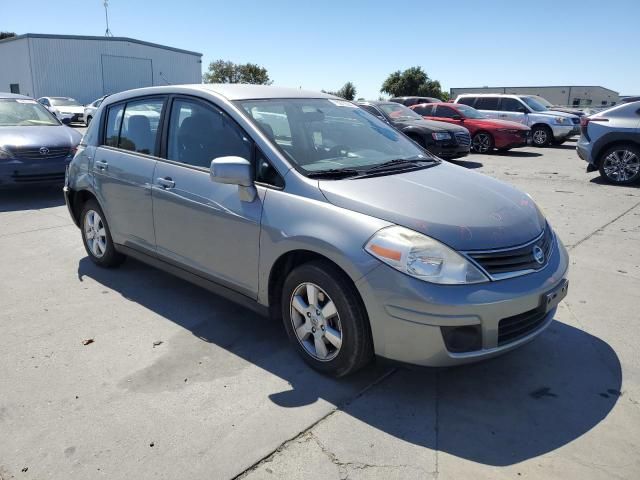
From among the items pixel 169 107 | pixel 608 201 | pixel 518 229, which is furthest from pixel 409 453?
pixel 608 201

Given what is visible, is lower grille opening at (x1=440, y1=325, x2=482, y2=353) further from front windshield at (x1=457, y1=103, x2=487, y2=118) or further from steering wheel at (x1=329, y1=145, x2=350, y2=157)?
front windshield at (x1=457, y1=103, x2=487, y2=118)

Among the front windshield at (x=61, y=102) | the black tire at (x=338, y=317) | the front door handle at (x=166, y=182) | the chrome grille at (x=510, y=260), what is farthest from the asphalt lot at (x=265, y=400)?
the front windshield at (x=61, y=102)

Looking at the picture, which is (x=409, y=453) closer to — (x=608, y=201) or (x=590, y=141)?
(x=608, y=201)

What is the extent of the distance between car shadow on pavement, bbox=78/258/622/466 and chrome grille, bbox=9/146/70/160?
17.9ft

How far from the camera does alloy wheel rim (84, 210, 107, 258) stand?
5.02 metres

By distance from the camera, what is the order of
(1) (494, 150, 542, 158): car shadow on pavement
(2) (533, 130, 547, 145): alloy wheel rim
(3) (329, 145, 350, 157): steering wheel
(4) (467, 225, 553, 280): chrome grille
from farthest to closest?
(2) (533, 130, 547, 145): alloy wheel rim, (1) (494, 150, 542, 158): car shadow on pavement, (3) (329, 145, 350, 157): steering wheel, (4) (467, 225, 553, 280): chrome grille

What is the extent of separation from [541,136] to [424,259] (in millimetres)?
17008

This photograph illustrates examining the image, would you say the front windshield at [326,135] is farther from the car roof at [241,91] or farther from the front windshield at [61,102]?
the front windshield at [61,102]

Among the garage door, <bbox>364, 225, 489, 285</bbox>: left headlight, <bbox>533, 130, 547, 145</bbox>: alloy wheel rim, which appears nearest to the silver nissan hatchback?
<bbox>364, 225, 489, 285</bbox>: left headlight

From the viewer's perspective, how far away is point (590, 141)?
9844mm

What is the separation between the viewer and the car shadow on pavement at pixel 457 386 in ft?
8.83

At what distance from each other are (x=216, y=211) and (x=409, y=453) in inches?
77.5

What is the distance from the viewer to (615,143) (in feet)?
31.8

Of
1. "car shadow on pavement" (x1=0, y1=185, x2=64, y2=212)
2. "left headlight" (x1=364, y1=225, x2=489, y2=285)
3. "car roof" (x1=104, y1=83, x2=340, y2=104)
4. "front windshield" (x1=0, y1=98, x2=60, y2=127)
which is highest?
"car roof" (x1=104, y1=83, x2=340, y2=104)
